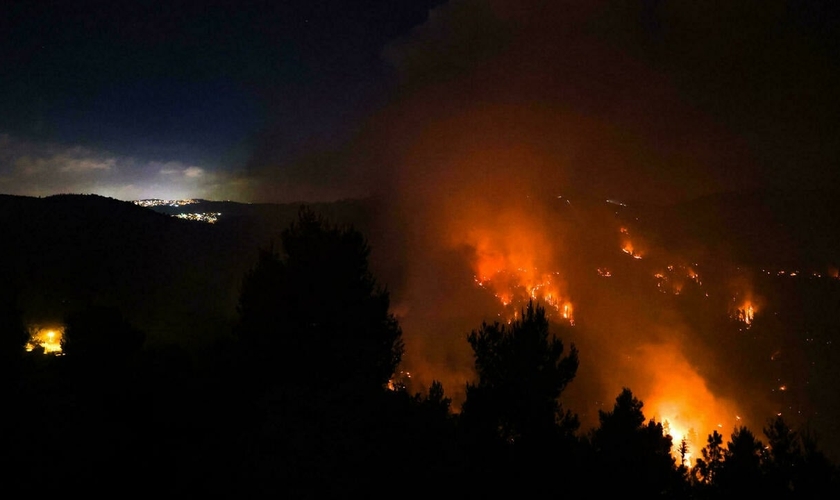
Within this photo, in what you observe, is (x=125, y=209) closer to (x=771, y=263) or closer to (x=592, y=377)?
(x=592, y=377)

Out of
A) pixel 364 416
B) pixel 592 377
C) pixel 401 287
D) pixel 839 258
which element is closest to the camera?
pixel 364 416

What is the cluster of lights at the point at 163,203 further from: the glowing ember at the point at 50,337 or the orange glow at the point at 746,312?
the orange glow at the point at 746,312

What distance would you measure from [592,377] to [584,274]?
102 ft

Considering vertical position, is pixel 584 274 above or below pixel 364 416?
Result: above

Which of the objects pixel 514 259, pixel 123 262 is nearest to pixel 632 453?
pixel 123 262

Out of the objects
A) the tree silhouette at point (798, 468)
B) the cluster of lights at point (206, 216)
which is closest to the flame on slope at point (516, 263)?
the cluster of lights at point (206, 216)

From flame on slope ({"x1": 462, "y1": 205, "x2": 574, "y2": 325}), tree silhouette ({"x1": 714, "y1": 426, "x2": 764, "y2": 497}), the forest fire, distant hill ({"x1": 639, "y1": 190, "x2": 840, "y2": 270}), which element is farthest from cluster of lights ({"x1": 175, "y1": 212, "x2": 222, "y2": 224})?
the forest fire

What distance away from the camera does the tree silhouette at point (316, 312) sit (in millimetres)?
13391

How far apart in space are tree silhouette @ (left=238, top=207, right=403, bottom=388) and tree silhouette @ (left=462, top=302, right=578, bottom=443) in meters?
3.35

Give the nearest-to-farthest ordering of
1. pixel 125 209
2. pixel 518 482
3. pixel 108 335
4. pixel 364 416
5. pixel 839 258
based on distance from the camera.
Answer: pixel 364 416
pixel 518 482
pixel 108 335
pixel 125 209
pixel 839 258

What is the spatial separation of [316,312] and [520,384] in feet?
23.2

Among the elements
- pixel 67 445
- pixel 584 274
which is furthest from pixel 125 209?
pixel 584 274

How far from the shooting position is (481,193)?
118 m

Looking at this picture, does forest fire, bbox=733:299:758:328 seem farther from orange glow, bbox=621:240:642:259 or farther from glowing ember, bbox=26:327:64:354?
glowing ember, bbox=26:327:64:354
